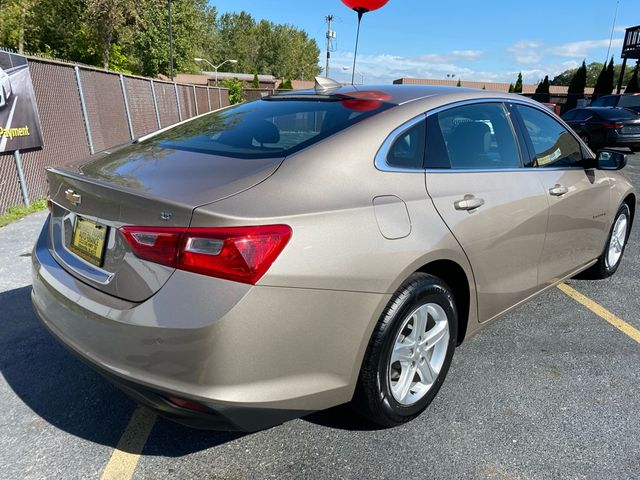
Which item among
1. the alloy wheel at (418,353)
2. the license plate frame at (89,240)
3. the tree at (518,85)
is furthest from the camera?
the tree at (518,85)

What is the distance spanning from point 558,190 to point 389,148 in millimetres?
1558

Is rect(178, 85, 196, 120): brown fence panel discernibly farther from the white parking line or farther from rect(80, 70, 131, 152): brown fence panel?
the white parking line

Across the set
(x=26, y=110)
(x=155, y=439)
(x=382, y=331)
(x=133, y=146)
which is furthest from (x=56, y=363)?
(x=26, y=110)

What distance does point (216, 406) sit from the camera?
68.4 inches

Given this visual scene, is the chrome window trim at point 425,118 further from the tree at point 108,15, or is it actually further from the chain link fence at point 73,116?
the tree at point 108,15

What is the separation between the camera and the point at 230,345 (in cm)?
170

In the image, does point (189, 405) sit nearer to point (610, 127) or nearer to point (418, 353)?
point (418, 353)

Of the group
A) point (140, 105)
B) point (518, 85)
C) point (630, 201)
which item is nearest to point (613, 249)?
point (630, 201)

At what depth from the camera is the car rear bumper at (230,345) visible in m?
1.69

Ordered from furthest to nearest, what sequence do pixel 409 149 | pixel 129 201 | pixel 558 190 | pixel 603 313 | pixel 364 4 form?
pixel 364 4
pixel 603 313
pixel 558 190
pixel 409 149
pixel 129 201

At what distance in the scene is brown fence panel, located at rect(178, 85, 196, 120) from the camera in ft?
55.7

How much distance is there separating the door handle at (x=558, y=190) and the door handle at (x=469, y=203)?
86 centimetres

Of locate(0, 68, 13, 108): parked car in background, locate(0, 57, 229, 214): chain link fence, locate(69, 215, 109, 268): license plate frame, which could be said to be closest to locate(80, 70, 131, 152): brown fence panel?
locate(0, 57, 229, 214): chain link fence

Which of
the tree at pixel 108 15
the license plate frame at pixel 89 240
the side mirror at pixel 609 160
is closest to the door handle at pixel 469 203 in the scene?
the license plate frame at pixel 89 240
